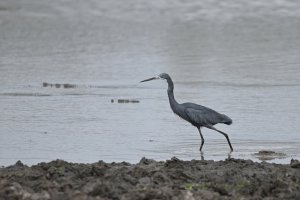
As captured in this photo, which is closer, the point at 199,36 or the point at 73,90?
the point at 73,90

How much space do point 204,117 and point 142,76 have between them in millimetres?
7259

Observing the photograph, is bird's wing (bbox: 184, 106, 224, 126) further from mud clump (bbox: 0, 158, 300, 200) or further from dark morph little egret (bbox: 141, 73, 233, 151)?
mud clump (bbox: 0, 158, 300, 200)

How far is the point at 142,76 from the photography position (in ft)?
70.2

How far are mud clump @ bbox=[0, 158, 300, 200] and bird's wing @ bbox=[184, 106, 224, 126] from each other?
10.6 feet

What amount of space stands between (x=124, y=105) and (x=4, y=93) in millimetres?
2940

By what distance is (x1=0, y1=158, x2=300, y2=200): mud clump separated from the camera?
8.53 metres

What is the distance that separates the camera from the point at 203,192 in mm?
8789

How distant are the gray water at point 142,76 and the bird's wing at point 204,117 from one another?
347 millimetres

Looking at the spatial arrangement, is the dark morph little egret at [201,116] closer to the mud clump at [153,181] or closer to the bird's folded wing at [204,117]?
the bird's folded wing at [204,117]

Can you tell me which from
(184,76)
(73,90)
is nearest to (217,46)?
(184,76)

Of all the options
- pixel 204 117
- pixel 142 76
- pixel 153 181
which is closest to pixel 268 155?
pixel 204 117

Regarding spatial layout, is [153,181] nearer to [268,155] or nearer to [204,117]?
[268,155]

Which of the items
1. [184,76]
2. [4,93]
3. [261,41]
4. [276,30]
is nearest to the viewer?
[4,93]

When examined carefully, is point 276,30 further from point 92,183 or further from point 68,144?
point 92,183
